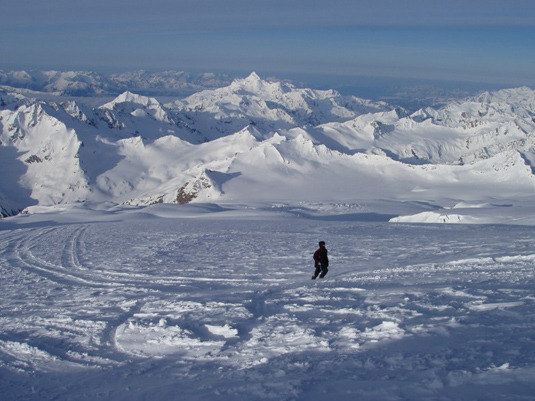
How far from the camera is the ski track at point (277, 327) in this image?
610 centimetres

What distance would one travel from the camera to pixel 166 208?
1957 inches

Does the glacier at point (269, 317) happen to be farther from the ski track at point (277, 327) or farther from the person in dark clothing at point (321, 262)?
the person in dark clothing at point (321, 262)

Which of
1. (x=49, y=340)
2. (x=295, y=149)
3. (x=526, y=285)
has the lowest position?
(x=49, y=340)

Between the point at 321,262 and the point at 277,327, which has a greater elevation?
the point at 321,262

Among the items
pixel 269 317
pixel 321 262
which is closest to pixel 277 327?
pixel 269 317

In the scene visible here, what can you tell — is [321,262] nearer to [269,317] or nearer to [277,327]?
[269,317]

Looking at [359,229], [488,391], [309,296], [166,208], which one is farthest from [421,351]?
[166,208]

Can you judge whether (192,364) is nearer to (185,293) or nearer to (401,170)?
(185,293)

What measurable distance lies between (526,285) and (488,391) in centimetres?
527

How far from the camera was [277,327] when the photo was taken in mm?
8359

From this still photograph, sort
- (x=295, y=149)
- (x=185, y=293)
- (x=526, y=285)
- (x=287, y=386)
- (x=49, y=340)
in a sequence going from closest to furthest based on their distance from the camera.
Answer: (x=287, y=386) < (x=49, y=340) < (x=526, y=285) < (x=185, y=293) < (x=295, y=149)

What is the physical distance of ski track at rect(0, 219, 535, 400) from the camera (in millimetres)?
6102

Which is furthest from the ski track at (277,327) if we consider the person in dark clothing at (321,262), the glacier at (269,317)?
the person in dark clothing at (321,262)

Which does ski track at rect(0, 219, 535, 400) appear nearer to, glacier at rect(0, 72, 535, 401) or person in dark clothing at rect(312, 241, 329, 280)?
glacier at rect(0, 72, 535, 401)
